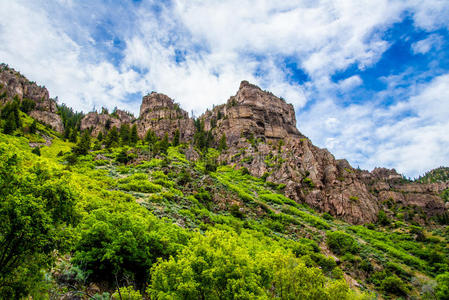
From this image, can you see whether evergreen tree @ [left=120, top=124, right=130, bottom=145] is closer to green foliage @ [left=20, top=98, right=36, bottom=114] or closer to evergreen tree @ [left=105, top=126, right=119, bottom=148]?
evergreen tree @ [left=105, top=126, right=119, bottom=148]

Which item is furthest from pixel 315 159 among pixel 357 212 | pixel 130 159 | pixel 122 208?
pixel 122 208

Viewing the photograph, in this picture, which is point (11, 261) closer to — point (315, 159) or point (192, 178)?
point (192, 178)

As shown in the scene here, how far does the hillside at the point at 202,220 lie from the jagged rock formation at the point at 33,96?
773 millimetres

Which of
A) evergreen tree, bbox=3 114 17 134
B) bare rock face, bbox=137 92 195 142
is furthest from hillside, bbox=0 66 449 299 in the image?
bare rock face, bbox=137 92 195 142

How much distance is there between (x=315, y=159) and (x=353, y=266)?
44340 millimetres

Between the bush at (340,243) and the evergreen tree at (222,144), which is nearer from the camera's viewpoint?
the bush at (340,243)

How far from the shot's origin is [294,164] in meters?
81.3

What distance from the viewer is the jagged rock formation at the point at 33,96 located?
3834 inches

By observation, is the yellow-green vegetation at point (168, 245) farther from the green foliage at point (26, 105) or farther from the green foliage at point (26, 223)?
the green foliage at point (26, 105)

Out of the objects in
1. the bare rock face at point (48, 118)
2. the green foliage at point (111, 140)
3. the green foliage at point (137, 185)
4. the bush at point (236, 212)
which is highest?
the bare rock face at point (48, 118)

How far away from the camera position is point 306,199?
229 ft

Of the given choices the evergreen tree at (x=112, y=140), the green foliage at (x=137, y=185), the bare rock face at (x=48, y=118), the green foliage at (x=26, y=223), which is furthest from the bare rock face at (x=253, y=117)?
the green foliage at (x=26, y=223)

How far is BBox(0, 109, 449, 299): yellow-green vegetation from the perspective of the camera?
1069 centimetres

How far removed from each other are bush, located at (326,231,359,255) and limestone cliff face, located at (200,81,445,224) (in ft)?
69.4
